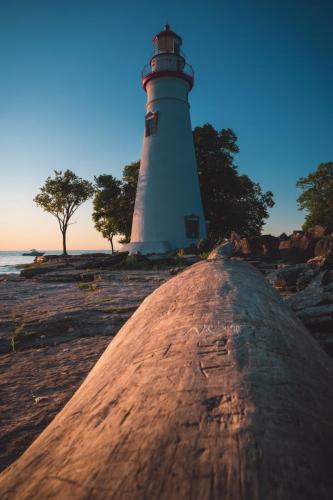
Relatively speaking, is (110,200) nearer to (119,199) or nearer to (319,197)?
(119,199)

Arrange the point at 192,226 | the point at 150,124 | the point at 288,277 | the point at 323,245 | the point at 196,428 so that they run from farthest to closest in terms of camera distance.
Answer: the point at 150,124
the point at 192,226
the point at 323,245
the point at 288,277
the point at 196,428

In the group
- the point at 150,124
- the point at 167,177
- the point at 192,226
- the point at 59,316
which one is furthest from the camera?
the point at 150,124

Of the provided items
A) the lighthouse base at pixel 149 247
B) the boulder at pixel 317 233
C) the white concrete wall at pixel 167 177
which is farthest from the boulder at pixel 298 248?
the white concrete wall at pixel 167 177

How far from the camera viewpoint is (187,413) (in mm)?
732

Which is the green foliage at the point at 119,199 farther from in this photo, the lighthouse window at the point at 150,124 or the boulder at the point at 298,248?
the boulder at the point at 298,248

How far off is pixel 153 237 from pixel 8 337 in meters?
15.6

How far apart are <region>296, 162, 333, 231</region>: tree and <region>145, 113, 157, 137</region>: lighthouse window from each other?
849 inches

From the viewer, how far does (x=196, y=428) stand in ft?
2.23

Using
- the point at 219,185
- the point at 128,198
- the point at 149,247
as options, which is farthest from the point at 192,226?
the point at 128,198

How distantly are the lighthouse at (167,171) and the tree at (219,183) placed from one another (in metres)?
4.30

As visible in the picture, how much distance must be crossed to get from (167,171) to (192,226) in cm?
403

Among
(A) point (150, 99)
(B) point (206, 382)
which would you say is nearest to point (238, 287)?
Result: (B) point (206, 382)

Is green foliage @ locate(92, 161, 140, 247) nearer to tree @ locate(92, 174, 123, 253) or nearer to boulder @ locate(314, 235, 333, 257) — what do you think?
tree @ locate(92, 174, 123, 253)

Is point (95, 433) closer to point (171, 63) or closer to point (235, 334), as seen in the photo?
point (235, 334)
